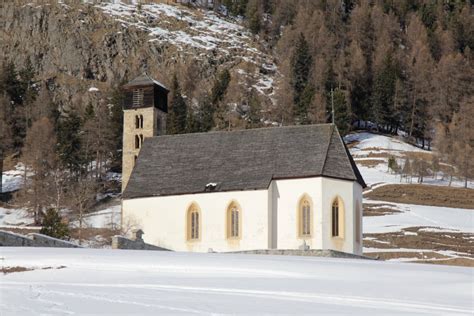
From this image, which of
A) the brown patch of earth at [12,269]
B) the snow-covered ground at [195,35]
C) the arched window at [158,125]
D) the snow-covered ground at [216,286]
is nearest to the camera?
the snow-covered ground at [216,286]

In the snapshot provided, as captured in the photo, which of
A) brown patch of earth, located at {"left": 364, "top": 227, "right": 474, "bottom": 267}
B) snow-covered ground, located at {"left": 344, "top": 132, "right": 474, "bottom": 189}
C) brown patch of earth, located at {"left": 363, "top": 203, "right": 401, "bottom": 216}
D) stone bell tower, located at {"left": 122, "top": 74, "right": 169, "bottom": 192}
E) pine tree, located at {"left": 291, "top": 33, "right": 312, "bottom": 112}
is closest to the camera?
stone bell tower, located at {"left": 122, "top": 74, "right": 169, "bottom": 192}

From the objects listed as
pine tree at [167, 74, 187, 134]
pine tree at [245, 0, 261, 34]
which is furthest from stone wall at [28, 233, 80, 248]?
pine tree at [245, 0, 261, 34]

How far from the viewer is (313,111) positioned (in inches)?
4461

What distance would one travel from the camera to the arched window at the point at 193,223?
52031mm

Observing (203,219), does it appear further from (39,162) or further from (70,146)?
(70,146)

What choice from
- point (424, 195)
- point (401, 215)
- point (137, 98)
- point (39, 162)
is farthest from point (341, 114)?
point (137, 98)

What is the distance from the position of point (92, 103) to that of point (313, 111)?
28227mm

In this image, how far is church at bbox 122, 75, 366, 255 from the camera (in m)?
50.2

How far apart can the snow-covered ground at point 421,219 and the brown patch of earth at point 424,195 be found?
5.95 ft

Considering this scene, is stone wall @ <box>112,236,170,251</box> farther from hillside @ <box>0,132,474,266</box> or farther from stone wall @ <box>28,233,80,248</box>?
hillside @ <box>0,132,474,266</box>

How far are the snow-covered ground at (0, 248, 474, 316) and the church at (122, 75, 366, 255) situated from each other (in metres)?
15.6

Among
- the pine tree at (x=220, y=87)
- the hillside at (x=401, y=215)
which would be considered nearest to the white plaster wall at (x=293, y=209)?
the hillside at (x=401, y=215)

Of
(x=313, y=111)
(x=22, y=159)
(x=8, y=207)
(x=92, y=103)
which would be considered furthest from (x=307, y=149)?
(x=92, y=103)

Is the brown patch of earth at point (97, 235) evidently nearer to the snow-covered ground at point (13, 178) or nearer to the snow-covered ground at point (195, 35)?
the snow-covered ground at point (13, 178)
